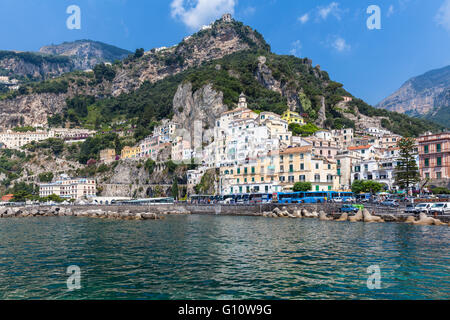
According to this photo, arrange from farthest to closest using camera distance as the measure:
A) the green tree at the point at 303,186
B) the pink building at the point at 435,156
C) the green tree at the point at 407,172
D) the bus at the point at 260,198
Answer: the bus at the point at 260,198 < the green tree at the point at 303,186 < the pink building at the point at 435,156 < the green tree at the point at 407,172

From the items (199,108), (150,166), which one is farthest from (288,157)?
(150,166)

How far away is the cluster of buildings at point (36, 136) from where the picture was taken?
162 m

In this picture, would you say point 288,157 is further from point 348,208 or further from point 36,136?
point 36,136

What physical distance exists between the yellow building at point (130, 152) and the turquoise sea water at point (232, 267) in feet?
334

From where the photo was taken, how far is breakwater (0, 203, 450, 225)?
45500 millimetres

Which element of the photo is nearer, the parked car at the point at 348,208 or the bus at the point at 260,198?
the parked car at the point at 348,208

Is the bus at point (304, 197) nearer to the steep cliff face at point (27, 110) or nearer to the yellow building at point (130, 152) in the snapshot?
the yellow building at point (130, 152)

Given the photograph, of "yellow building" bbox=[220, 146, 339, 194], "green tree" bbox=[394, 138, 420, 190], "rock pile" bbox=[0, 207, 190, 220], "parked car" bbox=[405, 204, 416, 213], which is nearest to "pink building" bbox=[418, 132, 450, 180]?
"green tree" bbox=[394, 138, 420, 190]

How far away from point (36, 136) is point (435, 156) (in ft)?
551

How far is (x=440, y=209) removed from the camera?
4294 cm

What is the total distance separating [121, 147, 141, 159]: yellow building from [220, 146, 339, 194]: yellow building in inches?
2372

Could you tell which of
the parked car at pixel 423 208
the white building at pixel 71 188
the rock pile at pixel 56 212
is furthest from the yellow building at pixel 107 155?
the parked car at pixel 423 208

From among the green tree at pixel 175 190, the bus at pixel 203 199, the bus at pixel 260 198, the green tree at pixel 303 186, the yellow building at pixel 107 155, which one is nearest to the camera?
the green tree at pixel 303 186
